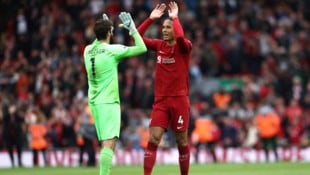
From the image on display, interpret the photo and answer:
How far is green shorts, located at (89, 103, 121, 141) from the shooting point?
1420 centimetres

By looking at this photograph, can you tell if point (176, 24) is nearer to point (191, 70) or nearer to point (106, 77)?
point (106, 77)

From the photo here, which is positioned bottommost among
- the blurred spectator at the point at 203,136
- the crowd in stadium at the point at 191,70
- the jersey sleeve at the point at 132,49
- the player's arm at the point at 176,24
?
the blurred spectator at the point at 203,136

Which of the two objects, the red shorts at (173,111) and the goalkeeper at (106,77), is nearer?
the goalkeeper at (106,77)

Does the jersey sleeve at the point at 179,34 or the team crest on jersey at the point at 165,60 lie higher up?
the jersey sleeve at the point at 179,34

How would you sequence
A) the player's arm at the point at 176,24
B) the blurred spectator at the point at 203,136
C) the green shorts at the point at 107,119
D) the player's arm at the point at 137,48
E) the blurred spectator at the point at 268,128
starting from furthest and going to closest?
the blurred spectator at the point at 203,136, the blurred spectator at the point at 268,128, the player's arm at the point at 176,24, the green shorts at the point at 107,119, the player's arm at the point at 137,48

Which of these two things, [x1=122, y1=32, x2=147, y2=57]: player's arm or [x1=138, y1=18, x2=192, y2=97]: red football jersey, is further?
[x1=138, y1=18, x2=192, y2=97]: red football jersey

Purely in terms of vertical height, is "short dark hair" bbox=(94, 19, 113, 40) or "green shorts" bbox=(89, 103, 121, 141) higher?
"short dark hair" bbox=(94, 19, 113, 40)

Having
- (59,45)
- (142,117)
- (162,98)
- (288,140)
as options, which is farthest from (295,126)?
(162,98)

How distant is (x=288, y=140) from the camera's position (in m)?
31.8

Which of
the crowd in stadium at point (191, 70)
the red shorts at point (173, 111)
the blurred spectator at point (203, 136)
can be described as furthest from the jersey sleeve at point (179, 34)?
the blurred spectator at point (203, 136)

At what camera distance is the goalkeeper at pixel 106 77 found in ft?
46.6

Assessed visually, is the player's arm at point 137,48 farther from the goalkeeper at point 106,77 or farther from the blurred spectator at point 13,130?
the blurred spectator at point 13,130

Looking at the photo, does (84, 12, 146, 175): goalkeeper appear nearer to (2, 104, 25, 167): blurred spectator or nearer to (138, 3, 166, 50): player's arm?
(138, 3, 166, 50): player's arm

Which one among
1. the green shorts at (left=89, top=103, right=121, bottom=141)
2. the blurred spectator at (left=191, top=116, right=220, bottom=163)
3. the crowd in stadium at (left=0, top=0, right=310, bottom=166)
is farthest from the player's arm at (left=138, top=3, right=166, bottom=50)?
the blurred spectator at (left=191, top=116, right=220, bottom=163)
